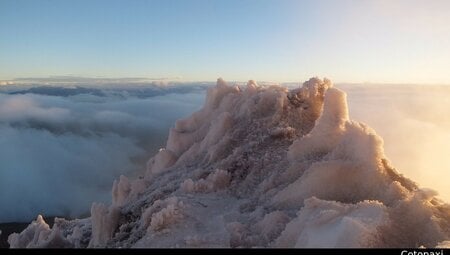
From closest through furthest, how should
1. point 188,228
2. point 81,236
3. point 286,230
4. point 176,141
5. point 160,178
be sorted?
1. point 286,230
2. point 188,228
3. point 81,236
4. point 160,178
5. point 176,141

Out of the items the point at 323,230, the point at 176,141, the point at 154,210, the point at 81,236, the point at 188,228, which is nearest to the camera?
the point at 323,230

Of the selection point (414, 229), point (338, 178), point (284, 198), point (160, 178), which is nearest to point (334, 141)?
point (338, 178)

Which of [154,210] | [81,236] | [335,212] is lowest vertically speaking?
[81,236]

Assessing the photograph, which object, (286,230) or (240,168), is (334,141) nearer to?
(240,168)

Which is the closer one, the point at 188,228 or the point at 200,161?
the point at 188,228

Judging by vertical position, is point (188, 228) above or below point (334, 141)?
below
